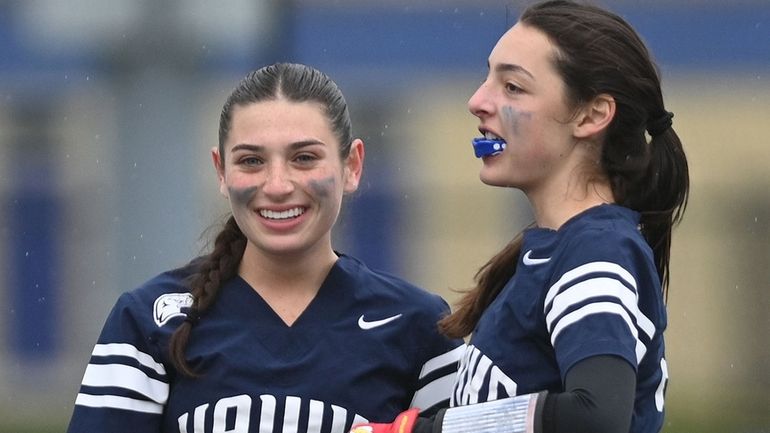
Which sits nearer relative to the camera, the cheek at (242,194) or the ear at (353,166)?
the cheek at (242,194)

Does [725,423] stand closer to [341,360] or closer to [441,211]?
[441,211]

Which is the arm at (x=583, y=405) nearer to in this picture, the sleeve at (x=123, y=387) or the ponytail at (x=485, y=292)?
the ponytail at (x=485, y=292)

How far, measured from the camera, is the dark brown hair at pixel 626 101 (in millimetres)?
2221

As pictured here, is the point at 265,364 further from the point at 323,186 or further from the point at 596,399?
the point at 596,399

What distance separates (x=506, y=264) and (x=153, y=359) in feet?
1.87

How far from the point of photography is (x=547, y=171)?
225cm

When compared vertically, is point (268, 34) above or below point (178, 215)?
above

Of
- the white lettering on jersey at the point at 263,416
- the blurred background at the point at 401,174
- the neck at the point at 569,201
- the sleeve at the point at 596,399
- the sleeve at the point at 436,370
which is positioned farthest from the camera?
the blurred background at the point at 401,174

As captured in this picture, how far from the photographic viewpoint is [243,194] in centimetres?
242

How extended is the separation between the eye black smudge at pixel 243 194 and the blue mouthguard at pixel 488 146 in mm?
369

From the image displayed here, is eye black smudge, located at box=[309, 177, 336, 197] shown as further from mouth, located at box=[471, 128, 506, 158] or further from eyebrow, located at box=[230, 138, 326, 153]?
mouth, located at box=[471, 128, 506, 158]

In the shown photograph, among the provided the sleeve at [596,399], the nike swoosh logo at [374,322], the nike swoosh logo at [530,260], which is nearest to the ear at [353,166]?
the nike swoosh logo at [374,322]

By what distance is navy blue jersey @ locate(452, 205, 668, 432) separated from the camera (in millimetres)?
1996

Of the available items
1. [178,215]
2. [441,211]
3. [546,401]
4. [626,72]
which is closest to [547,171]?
[626,72]
